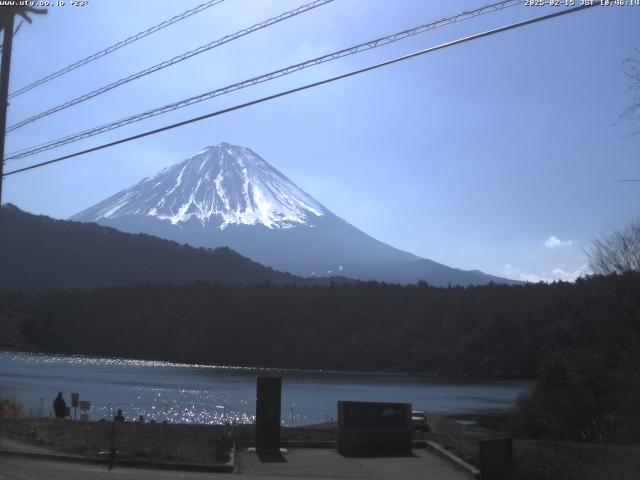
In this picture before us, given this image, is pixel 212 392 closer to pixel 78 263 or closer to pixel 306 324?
pixel 306 324

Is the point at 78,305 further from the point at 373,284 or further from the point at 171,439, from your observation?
the point at 171,439

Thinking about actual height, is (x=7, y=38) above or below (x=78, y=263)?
below

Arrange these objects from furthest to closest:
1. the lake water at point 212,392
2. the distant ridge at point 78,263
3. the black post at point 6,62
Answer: the distant ridge at point 78,263 → the lake water at point 212,392 → the black post at point 6,62

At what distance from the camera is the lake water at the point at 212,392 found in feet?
181

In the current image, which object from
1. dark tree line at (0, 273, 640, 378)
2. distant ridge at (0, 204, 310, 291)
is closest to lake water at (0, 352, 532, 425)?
dark tree line at (0, 273, 640, 378)

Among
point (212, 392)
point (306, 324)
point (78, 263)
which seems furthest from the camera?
point (78, 263)

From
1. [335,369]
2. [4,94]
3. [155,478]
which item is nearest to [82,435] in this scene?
[155,478]

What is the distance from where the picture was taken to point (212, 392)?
76.6 meters

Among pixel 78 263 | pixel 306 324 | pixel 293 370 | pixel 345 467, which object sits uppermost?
pixel 78 263

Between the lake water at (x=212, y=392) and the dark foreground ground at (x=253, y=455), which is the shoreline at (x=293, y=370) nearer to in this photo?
the lake water at (x=212, y=392)

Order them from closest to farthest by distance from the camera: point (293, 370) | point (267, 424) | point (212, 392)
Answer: point (267, 424) < point (212, 392) < point (293, 370)

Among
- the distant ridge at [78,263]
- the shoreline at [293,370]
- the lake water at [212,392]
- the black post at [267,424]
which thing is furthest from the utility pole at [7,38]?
the distant ridge at [78,263]

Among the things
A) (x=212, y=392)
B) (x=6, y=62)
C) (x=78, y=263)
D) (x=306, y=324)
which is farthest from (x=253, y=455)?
(x=78, y=263)

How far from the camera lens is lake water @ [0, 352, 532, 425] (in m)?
55.0
